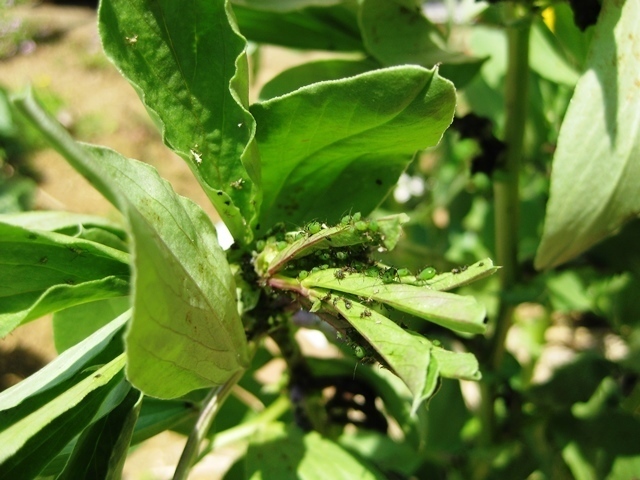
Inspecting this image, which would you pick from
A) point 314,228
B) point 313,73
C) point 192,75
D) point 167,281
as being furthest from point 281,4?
point 167,281

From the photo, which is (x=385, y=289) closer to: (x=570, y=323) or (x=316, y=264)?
(x=316, y=264)

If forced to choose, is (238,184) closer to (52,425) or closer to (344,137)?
(344,137)

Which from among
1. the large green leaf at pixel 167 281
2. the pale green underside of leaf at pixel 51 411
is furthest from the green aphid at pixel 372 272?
the pale green underside of leaf at pixel 51 411

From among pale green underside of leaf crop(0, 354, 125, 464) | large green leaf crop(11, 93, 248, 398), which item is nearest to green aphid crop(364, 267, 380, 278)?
large green leaf crop(11, 93, 248, 398)

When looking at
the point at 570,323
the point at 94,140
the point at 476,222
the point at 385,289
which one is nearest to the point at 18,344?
the point at 94,140

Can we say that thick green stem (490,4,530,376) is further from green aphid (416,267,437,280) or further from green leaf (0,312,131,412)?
green leaf (0,312,131,412)

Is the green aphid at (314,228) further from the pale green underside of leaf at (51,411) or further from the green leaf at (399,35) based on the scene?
the green leaf at (399,35)
